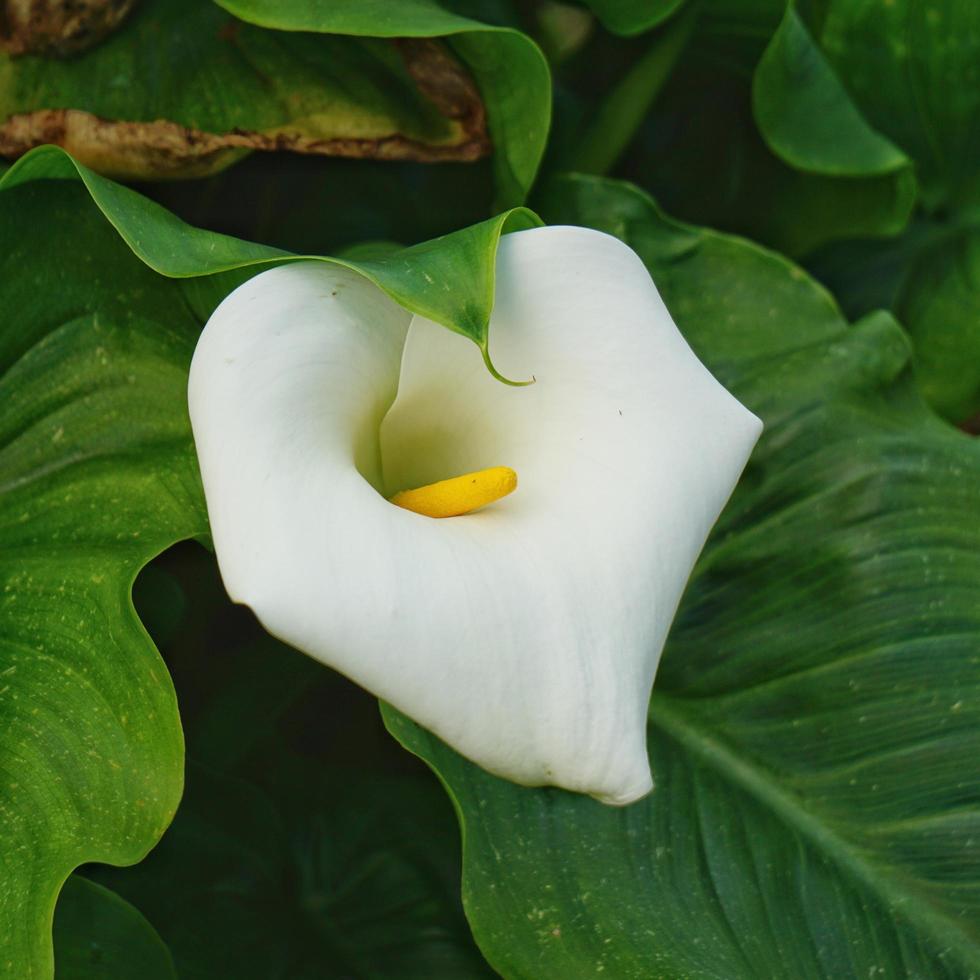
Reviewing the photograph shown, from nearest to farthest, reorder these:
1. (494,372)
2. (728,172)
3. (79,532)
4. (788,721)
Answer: (494,372)
(79,532)
(788,721)
(728,172)

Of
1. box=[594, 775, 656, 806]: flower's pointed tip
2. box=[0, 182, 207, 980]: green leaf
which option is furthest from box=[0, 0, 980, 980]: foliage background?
box=[594, 775, 656, 806]: flower's pointed tip

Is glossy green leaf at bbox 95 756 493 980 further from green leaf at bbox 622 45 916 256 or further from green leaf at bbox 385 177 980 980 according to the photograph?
green leaf at bbox 622 45 916 256

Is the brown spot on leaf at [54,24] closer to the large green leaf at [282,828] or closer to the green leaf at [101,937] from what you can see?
the large green leaf at [282,828]

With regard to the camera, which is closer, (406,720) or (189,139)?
(406,720)

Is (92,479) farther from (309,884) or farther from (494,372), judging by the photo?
(309,884)

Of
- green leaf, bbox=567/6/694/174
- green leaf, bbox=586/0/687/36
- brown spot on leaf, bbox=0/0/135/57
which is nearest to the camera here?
brown spot on leaf, bbox=0/0/135/57

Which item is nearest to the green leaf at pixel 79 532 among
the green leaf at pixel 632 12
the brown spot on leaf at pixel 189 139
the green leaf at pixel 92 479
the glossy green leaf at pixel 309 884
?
the green leaf at pixel 92 479

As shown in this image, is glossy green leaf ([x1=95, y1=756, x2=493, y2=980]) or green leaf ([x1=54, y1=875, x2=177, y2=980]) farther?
glossy green leaf ([x1=95, y1=756, x2=493, y2=980])


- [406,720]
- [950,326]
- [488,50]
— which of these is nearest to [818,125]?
[950,326]
